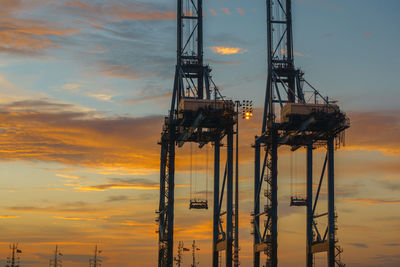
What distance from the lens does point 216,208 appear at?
88.3 meters

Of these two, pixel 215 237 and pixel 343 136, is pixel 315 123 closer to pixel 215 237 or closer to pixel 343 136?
pixel 343 136

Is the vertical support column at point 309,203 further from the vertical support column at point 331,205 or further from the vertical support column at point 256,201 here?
the vertical support column at point 256,201

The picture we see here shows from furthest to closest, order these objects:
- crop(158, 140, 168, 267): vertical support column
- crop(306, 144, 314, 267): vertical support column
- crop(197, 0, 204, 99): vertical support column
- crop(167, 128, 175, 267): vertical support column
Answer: crop(158, 140, 168, 267): vertical support column < crop(197, 0, 204, 99): vertical support column < crop(306, 144, 314, 267): vertical support column < crop(167, 128, 175, 267): vertical support column

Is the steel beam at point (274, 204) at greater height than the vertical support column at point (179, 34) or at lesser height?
lesser

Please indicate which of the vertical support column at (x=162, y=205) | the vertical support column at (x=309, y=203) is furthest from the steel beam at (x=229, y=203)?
the vertical support column at (x=309, y=203)

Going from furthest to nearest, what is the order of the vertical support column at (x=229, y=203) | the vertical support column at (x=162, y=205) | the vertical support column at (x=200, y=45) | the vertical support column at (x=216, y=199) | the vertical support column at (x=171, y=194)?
1. the vertical support column at (x=162, y=205)
2. the vertical support column at (x=200, y=45)
3. the vertical support column at (x=216, y=199)
4. the vertical support column at (x=171, y=194)
5. the vertical support column at (x=229, y=203)

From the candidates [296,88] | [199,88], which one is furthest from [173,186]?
[296,88]

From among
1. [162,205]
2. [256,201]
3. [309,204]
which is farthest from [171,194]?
[309,204]

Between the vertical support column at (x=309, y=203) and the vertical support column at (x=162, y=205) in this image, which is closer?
the vertical support column at (x=309, y=203)

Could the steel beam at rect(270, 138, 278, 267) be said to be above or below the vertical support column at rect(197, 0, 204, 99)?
below

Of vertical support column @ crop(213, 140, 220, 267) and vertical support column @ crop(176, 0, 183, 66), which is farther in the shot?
vertical support column @ crop(176, 0, 183, 66)

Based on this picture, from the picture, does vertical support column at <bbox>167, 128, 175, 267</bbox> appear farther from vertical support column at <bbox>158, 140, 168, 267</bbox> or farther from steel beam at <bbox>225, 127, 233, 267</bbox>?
steel beam at <bbox>225, 127, 233, 267</bbox>

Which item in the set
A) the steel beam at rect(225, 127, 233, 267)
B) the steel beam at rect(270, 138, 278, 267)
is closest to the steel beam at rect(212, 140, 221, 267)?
the steel beam at rect(225, 127, 233, 267)

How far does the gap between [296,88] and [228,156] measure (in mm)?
14067
